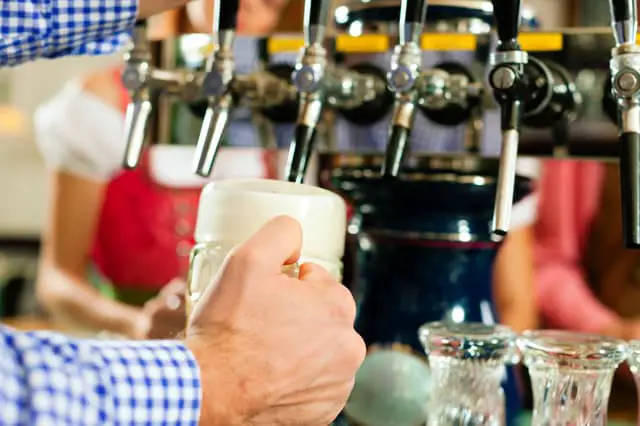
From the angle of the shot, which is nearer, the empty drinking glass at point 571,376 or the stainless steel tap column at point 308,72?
the empty drinking glass at point 571,376

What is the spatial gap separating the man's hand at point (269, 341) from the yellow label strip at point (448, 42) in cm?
30

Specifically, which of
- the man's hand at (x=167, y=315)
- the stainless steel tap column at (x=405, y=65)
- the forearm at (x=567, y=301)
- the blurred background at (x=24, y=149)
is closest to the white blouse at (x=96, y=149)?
the forearm at (x=567, y=301)

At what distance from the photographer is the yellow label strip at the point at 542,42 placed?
0.83 meters

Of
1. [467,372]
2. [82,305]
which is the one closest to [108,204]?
[82,305]

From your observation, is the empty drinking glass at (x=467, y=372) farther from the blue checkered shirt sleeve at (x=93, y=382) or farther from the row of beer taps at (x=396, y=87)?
the blue checkered shirt sleeve at (x=93, y=382)

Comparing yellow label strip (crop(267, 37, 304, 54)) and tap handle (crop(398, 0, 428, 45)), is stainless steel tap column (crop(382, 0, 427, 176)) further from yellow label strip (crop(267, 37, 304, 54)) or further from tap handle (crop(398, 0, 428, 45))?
yellow label strip (crop(267, 37, 304, 54))

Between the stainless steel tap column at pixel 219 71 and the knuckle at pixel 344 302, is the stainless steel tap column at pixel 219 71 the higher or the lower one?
the higher one

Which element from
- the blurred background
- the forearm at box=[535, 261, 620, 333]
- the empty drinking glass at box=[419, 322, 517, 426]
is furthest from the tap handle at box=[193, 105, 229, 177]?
the blurred background

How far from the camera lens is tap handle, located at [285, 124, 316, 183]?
30.3 inches

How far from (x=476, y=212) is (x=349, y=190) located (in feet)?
0.38

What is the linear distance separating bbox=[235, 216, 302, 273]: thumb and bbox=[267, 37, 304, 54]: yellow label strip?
32 cm

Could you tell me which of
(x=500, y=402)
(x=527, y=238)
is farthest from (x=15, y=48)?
(x=527, y=238)

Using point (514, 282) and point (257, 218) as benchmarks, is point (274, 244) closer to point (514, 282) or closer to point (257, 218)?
point (257, 218)

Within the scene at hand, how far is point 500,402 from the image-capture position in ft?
2.40
